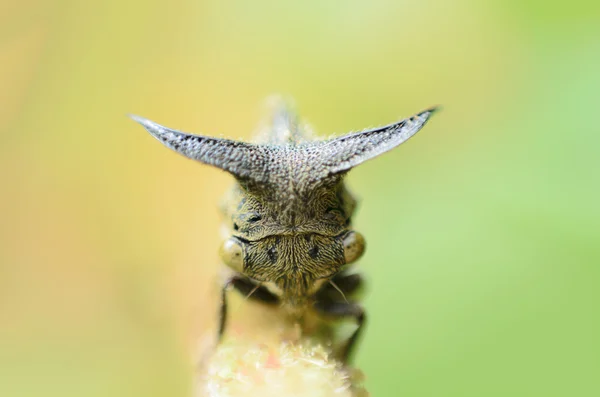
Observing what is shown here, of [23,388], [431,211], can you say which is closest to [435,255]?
[431,211]

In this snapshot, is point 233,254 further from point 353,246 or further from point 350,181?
point 350,181

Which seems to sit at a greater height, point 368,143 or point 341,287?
point 368,143

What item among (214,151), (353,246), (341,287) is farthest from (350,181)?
(214,151)

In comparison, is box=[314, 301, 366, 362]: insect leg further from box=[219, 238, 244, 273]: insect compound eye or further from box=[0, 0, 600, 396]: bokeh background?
box=[0, 0, 600, 396]: bokeh background

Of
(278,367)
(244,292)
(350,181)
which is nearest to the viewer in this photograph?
(278,367)

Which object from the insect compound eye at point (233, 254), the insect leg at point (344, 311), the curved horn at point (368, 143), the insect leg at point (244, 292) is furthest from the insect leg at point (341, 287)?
the curved horn at point (368, 143)

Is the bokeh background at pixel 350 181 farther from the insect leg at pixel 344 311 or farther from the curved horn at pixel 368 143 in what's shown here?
the curved horn at pixel 368 143

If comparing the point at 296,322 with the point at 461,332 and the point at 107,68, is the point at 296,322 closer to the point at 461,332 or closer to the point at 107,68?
the point at 461,332
